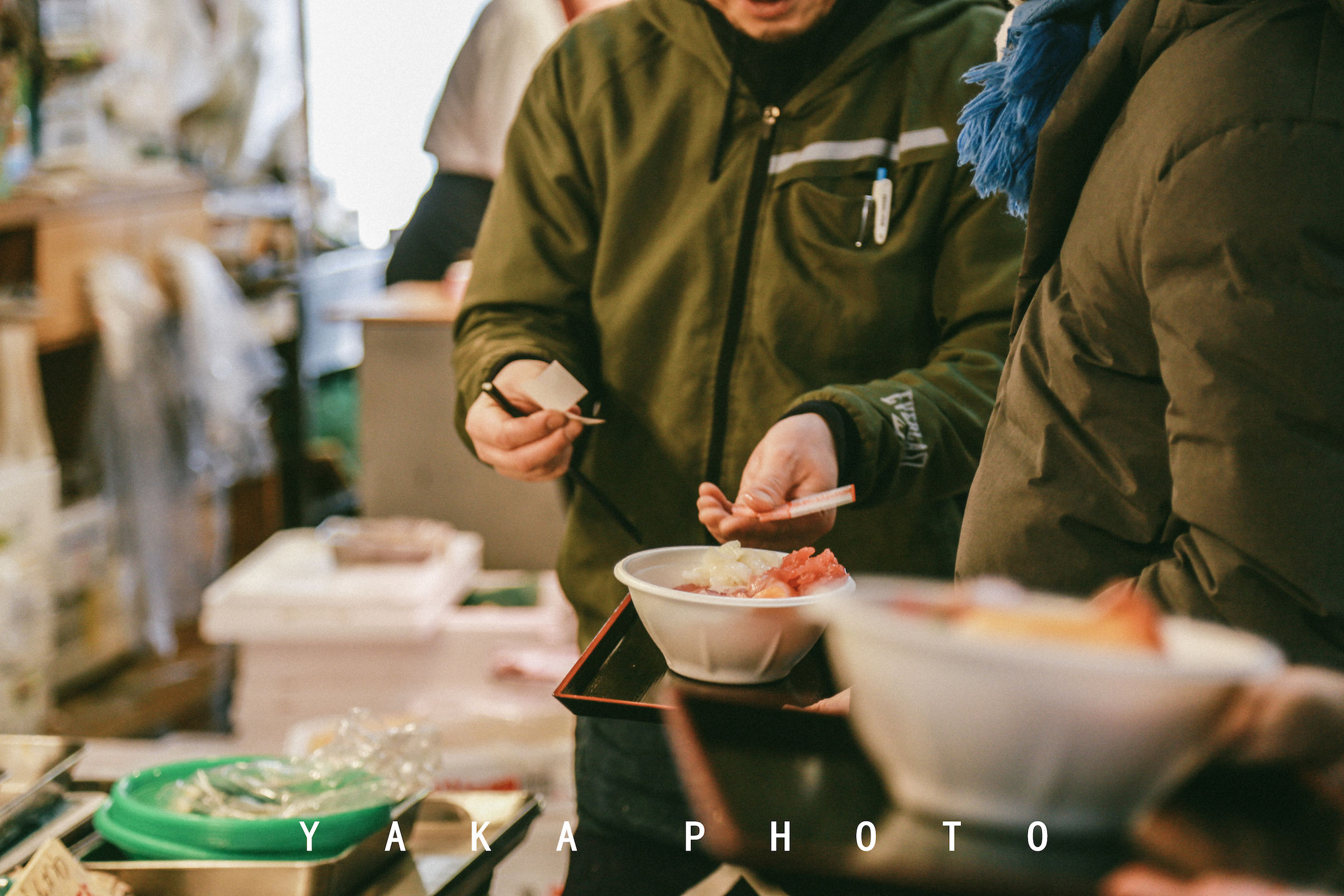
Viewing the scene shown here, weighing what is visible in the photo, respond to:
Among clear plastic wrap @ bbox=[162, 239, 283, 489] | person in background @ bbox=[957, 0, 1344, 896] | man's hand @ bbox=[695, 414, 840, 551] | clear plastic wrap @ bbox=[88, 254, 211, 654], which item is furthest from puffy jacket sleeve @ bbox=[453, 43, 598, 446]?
clear plastic wrap @ bbox=[162, 239, 283, 489]

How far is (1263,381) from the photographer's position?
672mm

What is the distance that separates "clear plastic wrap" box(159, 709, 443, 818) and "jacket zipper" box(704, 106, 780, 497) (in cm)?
47

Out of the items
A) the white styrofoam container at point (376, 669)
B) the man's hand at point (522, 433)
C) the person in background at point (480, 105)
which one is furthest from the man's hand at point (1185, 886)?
the person in background at point (480, 105)

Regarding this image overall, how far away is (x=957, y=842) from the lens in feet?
1.49

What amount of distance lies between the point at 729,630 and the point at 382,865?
480 mm

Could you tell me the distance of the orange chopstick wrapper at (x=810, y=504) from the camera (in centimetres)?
100

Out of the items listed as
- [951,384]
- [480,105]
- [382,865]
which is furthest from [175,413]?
[951,384]

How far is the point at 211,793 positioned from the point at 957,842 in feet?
2.93

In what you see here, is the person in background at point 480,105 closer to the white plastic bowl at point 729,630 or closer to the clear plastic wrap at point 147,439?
the clear plastic wrap at point 147,439

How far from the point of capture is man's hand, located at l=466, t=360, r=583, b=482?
1255mm

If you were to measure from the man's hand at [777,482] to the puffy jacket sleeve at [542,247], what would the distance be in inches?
14.8

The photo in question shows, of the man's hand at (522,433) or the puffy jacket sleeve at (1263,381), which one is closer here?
the puffy jacket sleeve at (1263,381)

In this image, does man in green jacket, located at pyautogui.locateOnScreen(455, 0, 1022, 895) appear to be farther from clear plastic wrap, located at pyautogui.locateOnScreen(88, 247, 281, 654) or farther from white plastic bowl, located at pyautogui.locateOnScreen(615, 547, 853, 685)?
clear plastic wrap, located at pyautogui.locateOnScreen(88, 247, 281, 654)

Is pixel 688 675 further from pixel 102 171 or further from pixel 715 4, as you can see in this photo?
pixel 102 171
